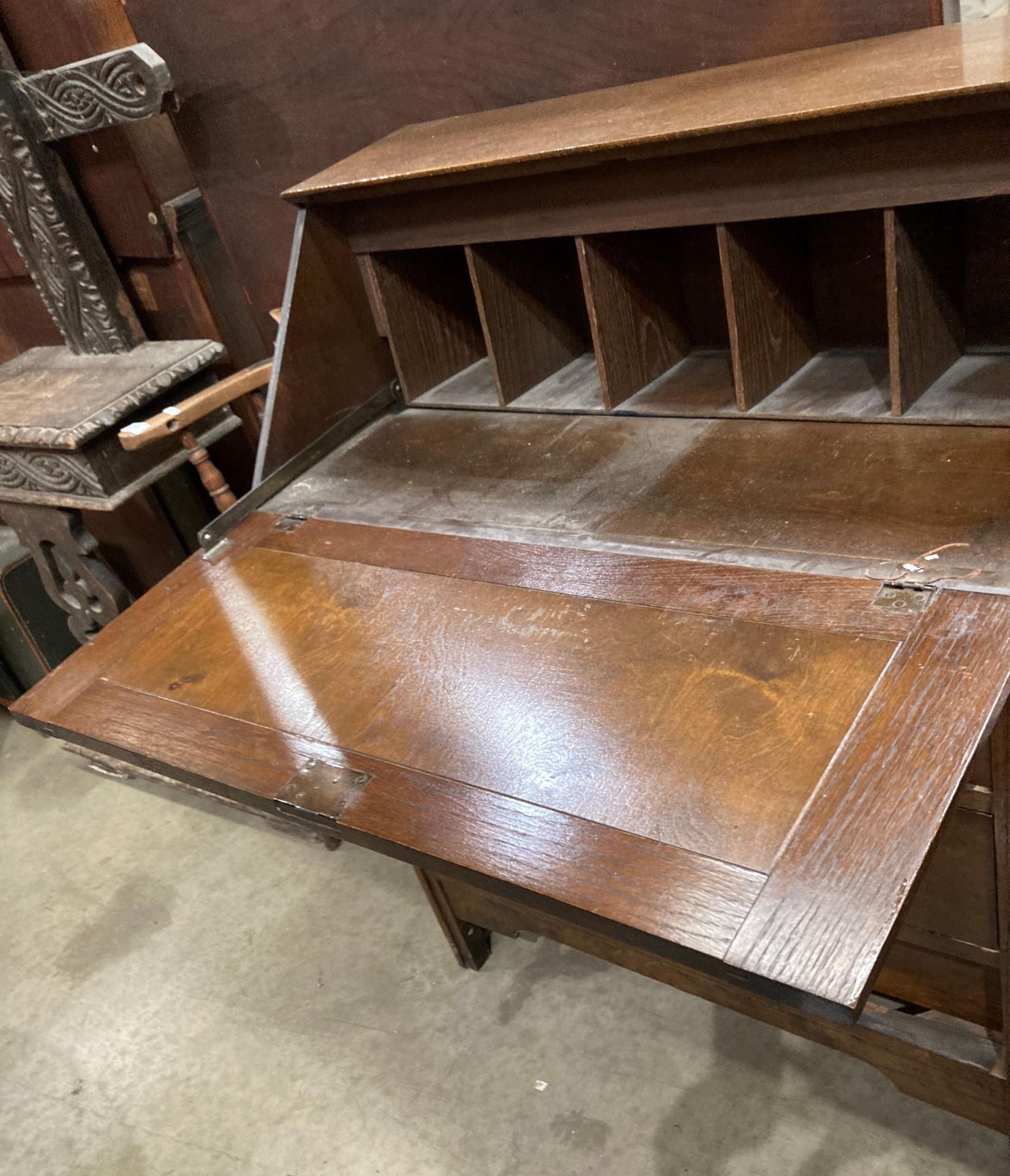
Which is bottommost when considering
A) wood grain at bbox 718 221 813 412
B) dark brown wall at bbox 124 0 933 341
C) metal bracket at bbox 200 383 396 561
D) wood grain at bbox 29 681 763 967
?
wood grain at bbox 29 681 763 967

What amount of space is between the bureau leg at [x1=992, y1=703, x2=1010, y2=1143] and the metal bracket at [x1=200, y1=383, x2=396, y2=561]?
1.03m

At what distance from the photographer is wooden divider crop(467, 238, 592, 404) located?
1.52 m

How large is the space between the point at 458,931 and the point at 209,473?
1.05 meters

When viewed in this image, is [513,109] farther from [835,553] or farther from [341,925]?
[341,925]

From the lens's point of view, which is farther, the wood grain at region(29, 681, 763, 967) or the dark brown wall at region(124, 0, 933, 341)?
the dark brown wall at region(124, 0, 933, 341)

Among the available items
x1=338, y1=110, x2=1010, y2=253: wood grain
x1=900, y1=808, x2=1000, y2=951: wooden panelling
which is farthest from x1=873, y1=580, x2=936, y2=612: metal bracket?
x1=338, y1=110, x2=1010, y2=253: wood grain

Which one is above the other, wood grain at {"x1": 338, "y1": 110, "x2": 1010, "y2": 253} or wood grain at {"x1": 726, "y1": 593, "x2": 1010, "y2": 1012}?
wood grain at {"x1": 338, "y1": 110, "x2": 1010, "y2": 253}

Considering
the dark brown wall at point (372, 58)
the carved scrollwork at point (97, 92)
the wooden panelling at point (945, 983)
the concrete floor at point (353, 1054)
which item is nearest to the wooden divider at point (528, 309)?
the dark brown wall at point (372, 58)

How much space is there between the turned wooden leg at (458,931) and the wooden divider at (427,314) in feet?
2.85

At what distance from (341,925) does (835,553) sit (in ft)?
4.80

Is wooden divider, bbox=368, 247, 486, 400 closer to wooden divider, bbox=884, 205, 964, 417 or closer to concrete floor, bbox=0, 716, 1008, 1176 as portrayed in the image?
wooden divider, bbox=884, 205, 964, 417

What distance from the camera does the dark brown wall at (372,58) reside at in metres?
1.41

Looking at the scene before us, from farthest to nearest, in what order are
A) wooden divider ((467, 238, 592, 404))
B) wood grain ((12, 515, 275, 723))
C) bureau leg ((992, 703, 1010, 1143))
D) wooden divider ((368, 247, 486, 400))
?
1. wooden divider ((368, 247, 486, 400))
2. wooden divider ((467, 238, 592, 404))
3. wood grain ((12, 515, 275, 723))
4. bureau leg ((992, 703, 1010, 1143))

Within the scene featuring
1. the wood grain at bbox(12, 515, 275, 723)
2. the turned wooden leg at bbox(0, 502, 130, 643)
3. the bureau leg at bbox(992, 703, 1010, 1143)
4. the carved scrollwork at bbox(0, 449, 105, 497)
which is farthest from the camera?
the turned wooden leg at bbox(0, 502, 130, 643)
